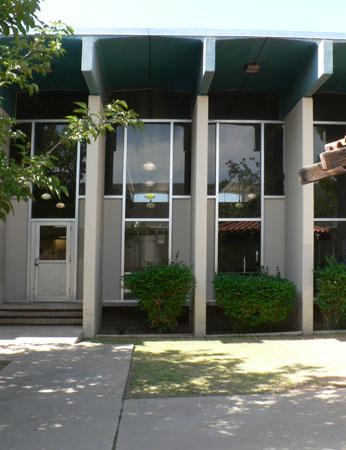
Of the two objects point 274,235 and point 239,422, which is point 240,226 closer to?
point 274,235

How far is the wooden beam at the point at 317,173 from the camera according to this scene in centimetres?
357

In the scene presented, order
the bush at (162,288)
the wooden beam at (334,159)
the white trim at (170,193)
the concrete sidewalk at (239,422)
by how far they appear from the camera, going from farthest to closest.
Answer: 1. the white trim at (170,193)
2. the bush at (162,288)
3. the concrete sidewalk at (239,422)
4. the wooden beam at (334,159)

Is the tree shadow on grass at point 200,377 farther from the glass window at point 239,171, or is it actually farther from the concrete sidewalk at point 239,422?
the glass window at point 239,171

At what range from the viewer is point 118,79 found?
34.2ft

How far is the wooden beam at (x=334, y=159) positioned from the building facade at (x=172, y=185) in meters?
6.61

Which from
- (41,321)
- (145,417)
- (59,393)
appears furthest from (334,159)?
(41,321)

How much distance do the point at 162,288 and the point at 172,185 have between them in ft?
9.33

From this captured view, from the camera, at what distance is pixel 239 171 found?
35.8 ft

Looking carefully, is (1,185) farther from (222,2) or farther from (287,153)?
(287,153)

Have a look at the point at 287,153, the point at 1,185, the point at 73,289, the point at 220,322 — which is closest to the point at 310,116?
the point at 287,153

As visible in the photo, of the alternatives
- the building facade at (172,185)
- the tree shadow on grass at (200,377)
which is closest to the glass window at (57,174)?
the building facade at (172,185)

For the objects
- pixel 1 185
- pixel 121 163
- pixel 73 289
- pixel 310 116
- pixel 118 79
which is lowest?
pixel 73 289

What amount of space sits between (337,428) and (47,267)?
318 inches

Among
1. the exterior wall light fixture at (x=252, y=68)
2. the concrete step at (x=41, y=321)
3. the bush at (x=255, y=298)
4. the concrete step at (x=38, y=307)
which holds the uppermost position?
the exterior wall light fixture at (x=252, y=68)
